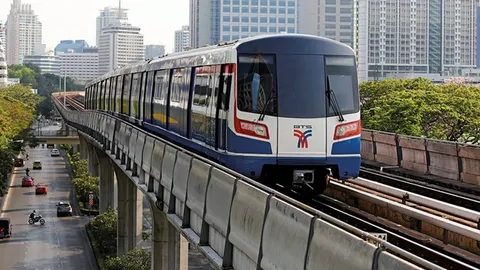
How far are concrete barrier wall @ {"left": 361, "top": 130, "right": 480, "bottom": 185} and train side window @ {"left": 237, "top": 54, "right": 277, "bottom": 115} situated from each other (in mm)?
6589

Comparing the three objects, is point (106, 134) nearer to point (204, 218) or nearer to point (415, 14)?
point (204, 218)

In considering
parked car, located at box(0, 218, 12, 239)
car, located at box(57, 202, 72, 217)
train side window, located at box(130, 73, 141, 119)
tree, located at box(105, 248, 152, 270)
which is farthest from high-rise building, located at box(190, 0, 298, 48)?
train side window, located at box(130, 73, 141, 119)

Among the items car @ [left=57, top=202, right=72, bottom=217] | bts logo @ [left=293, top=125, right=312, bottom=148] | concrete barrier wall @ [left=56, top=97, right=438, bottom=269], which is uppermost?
bts logo @ [left=293, top=125, right=312, bottom=148]

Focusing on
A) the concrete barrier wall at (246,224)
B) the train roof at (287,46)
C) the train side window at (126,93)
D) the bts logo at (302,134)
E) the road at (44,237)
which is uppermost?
the train roof at (287,46)

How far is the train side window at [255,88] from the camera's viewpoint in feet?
51.0

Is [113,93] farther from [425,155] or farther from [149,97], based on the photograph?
[425,155]

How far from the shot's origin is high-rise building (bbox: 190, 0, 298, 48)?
15250 cm

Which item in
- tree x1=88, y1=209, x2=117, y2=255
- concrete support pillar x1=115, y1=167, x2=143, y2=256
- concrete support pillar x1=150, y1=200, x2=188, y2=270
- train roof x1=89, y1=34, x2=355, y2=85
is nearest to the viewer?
train roof x1=89, y1=34, x2=355, y2=85

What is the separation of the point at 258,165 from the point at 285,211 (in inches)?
260

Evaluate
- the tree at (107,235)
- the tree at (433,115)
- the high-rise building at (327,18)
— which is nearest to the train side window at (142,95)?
the tree at (433,115)

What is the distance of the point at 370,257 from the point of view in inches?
274

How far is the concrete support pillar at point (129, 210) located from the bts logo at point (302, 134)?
25.9 m

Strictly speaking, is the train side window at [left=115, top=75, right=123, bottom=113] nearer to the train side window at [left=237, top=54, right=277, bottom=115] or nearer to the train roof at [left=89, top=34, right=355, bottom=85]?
the train roof at [left=89, top=34, right=355, bottom=85]

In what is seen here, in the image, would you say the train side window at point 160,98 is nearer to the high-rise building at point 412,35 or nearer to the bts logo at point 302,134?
the bts logo at point 302,134
